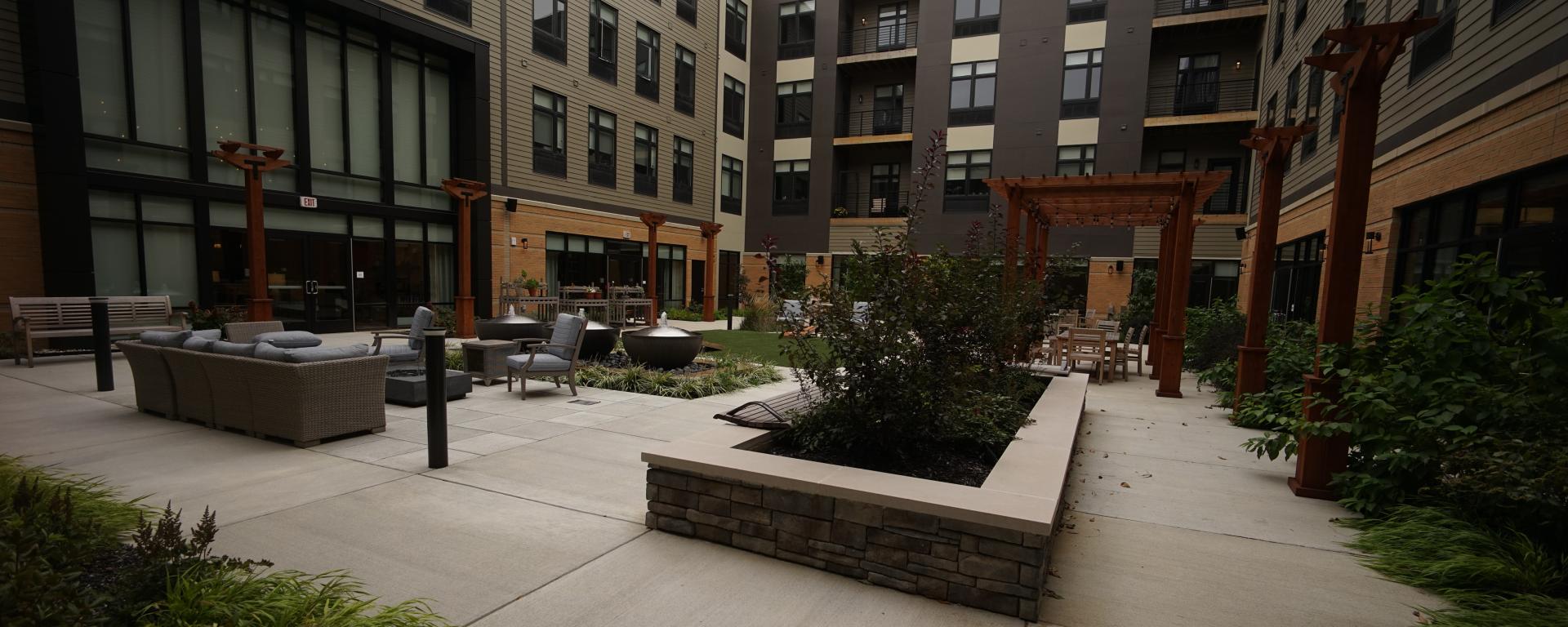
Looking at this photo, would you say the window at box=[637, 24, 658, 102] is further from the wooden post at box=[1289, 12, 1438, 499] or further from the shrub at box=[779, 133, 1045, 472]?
the wooden post at box=[1289, 12, 1438, 499]

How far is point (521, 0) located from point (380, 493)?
1746 cm

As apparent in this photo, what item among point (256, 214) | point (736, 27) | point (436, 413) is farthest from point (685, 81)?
point (436, 413)

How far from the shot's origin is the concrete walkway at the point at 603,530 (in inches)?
120

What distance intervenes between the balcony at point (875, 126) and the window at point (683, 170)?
236 inches

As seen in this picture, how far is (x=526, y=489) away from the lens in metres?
4.54

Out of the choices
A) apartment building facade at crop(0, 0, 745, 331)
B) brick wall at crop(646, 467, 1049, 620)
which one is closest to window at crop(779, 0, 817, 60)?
apartment building facade at crop(0, 0, 745, 331)

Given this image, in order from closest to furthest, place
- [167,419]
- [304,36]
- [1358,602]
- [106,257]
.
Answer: [1358,602]
[167,419]
[106,257]
[304,36]

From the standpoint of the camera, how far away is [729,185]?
27.4 metres

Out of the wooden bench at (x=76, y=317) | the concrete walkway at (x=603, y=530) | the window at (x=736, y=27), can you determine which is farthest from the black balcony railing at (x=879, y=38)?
the concrete walkway at (x=603, y=530)

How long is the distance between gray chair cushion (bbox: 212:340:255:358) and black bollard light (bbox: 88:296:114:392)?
3143mm

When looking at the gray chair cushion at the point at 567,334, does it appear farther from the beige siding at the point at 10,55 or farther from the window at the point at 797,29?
the window at the point at 797,29

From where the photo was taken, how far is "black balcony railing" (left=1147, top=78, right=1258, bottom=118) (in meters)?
21.4

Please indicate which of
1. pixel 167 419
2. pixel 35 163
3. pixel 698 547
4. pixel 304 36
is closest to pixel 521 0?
pixel 304 36

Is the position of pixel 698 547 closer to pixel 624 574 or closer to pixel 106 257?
pixel 624 574
